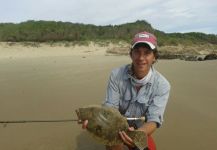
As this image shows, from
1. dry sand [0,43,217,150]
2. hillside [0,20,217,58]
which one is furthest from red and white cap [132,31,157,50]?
hillside [0,20,217,58]

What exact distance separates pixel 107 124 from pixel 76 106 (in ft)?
12.0

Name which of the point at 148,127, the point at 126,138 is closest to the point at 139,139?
the point at 126,138

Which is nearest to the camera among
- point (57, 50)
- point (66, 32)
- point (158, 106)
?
point (158, 106)

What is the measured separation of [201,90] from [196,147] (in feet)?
10.3

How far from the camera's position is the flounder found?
372cm

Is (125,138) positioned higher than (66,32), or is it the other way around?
(66,32)

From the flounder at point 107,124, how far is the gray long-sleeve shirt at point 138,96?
0.41 metres

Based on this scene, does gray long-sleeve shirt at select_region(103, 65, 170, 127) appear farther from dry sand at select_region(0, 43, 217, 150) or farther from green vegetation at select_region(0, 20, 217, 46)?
green vegetation at select_region(0, 20, 217, 46)

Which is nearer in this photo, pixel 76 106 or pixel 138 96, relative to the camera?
pixel 138 96

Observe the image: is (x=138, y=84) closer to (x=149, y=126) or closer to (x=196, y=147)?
(x=149, y=126)

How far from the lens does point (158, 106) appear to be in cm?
418

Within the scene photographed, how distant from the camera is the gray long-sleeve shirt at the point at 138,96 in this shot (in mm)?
4195

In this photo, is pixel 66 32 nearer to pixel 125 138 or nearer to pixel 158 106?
pixel 158 106

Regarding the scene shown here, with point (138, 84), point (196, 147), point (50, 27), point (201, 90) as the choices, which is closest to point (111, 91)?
point (138, 84)
